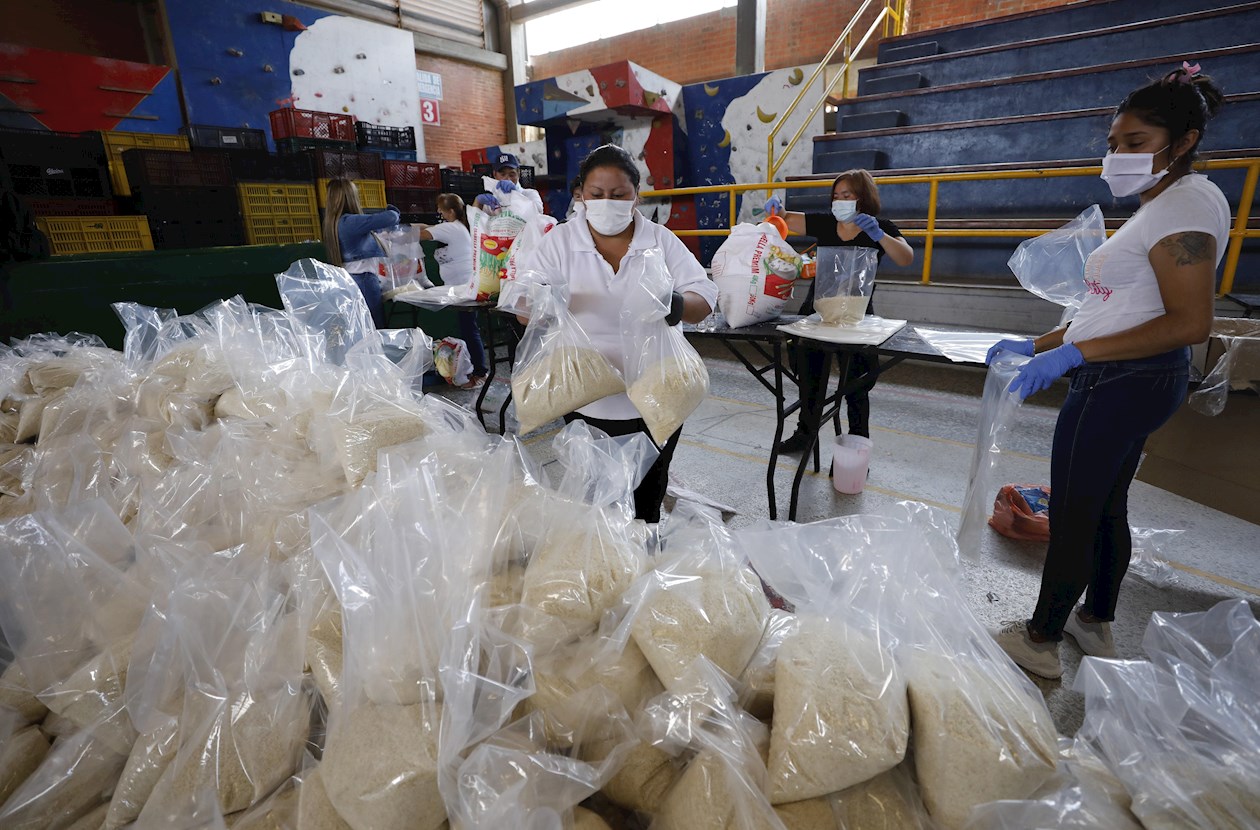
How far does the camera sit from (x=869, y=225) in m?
3.08

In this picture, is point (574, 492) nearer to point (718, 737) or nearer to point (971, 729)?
point (718, 737)

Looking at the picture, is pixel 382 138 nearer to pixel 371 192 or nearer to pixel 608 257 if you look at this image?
pixel 371 192

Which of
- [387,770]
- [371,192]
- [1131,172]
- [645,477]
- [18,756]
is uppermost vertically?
[371,192]

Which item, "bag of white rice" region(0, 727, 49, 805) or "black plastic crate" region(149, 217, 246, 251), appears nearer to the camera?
"bag of white rice" region(0, 727, 49, 805)

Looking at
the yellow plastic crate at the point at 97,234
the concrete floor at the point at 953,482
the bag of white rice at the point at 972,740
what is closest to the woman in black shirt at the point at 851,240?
the concrete floor at the point at 953,482

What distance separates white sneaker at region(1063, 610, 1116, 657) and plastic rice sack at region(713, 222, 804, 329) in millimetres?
1756

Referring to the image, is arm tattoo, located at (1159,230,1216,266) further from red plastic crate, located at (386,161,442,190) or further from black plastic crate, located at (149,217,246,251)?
red plastic crate, located at (386,161,442,190)

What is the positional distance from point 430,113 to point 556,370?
1232 centimetres

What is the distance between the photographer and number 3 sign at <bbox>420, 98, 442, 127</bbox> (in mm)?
11906

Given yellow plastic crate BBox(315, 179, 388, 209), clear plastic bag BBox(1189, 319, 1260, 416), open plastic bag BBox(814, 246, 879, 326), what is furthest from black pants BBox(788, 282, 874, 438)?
yellow plastic crate BBox(315, 179, 388, 209)

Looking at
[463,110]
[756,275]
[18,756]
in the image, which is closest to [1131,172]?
[756,275]

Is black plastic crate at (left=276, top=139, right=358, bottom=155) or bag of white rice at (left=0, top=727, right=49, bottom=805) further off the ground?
black plastic crate at (left=276, top=139, right=358, bottom=155)

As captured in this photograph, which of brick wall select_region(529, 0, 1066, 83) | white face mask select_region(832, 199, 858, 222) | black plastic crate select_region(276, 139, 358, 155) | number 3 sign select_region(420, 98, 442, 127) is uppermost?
brick wall select_region(529, 0, 1066, 83)

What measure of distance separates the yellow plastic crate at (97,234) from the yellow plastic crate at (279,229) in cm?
70
